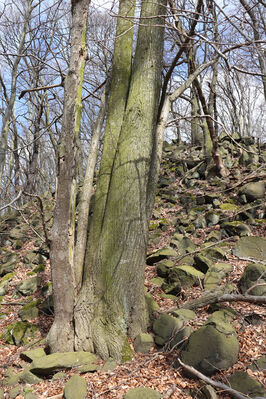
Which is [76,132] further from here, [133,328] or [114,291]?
[133,328]

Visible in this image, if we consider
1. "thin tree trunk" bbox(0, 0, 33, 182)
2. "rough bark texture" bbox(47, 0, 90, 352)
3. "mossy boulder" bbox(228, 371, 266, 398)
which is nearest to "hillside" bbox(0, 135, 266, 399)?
"mossy boulder" bbox(228, 371, 266, 398)

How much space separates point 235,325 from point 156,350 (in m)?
0.99

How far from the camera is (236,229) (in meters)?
6.18

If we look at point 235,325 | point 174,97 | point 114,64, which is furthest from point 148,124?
point 235,325

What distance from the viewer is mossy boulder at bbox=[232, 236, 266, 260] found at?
480 centimetres

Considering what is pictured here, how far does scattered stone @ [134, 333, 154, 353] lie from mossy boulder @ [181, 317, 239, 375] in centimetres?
44

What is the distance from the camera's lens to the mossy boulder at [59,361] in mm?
3033

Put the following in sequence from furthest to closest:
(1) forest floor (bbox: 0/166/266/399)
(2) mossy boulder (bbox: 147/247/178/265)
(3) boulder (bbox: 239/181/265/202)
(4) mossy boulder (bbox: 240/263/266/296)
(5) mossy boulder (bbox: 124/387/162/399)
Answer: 1. (3) boulder (bbox: 239/181/265/202)
2. (2) mossy boulder (bbox: 147/247/178/265)
3. (4) mossy boulder (bbox: 240/263/266/296)
4. (1) forest floor (bbox: 0/166/266/399)
5. (5) mossy boulder (bbox: 124/387/162/399)

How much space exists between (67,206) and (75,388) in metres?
1.93

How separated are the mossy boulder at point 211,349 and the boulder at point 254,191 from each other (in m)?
5.08

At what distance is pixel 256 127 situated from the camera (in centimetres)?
2473

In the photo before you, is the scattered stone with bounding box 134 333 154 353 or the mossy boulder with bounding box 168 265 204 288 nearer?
the scattered stone with bounding box 134 333 154 353

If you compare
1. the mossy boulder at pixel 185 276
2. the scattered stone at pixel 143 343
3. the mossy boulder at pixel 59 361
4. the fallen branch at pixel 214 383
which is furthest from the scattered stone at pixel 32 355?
the mossy boulder at pixel 185 276

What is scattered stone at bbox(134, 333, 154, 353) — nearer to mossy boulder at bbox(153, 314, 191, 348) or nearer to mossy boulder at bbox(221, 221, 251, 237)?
mossy boulder at bbox(153, 314, 191, 348)
